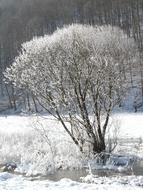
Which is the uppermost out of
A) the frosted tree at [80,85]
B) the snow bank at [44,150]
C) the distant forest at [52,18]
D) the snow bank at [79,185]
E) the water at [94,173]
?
the distant forest at [52,18]

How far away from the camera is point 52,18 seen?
94188 millimetres

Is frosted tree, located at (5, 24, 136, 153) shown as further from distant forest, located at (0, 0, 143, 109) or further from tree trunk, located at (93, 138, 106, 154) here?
distant forest, located at (0, 0, 143, 109)

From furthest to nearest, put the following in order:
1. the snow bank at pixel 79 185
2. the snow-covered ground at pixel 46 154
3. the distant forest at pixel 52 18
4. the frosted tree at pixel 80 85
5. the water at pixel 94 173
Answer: the distant forest at pixel 52 18 → the frosted tree at pixel 80 85 → the water at pixel 94 173 → the snow-covered ground at pixel 46 154 → the snow bank at pixel 79 185

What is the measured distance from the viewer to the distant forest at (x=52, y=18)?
81.8m

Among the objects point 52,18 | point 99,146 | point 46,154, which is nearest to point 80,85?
point 99,146

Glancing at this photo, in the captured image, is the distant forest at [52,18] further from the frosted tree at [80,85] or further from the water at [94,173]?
the water at [94,173]

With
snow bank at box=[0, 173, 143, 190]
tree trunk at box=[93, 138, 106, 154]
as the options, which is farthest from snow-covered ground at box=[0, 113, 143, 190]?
tree trunk at box=[93, 138, 106, 154]

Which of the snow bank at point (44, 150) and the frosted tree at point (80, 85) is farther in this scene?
the frosted tree at point (80, 85)

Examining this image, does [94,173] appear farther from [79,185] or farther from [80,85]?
[79,185]

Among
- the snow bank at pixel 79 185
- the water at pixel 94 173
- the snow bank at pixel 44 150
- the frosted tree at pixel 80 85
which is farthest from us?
the frosted tree at pixel 80 85

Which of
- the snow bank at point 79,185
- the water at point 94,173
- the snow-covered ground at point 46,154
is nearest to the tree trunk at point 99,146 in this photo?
the snow-covered ground at point 46,154

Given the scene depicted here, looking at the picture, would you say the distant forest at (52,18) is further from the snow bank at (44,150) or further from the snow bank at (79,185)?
the snow bank at (79,185)

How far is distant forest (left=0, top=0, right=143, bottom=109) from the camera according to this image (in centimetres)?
8175

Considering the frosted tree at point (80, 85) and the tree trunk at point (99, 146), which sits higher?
the frosted tree at point (80, 85)
